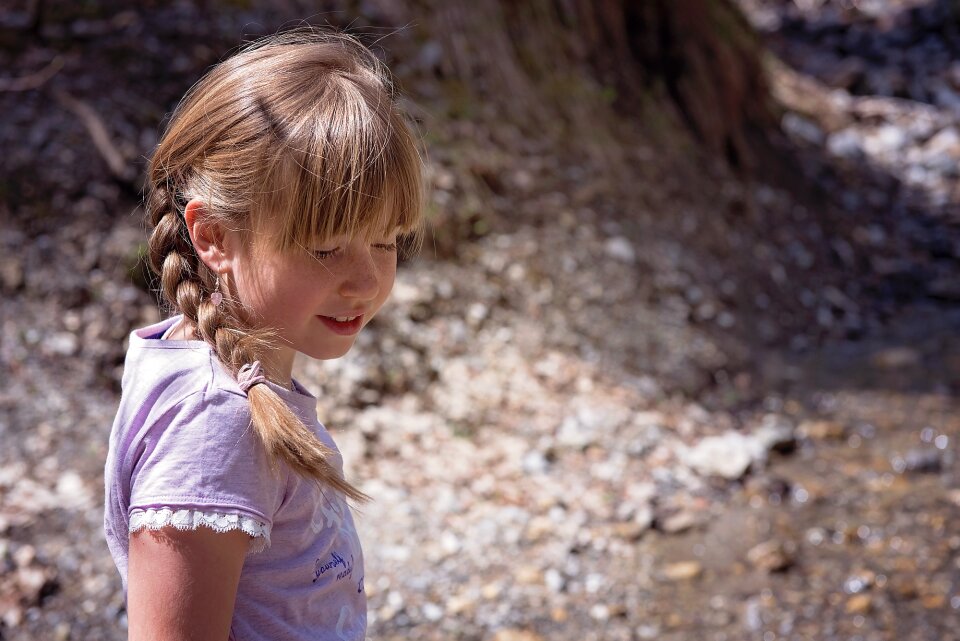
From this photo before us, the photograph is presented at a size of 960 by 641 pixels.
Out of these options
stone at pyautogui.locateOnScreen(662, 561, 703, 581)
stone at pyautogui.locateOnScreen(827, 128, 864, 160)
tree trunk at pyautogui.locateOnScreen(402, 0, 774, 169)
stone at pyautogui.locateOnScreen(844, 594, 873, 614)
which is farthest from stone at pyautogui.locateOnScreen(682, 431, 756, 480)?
stone at pyautogui.locateOnScreen(827, 128, 864, 160)

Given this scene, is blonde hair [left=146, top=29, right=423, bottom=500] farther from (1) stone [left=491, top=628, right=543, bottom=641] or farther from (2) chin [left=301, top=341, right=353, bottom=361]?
(1) stone [left=491, top=628, right=543, bottom=641]

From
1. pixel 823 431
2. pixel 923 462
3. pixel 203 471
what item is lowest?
pixel 823 431

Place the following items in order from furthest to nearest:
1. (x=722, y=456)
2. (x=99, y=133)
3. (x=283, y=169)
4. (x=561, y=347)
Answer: (x=561, y=347) < (x=99, y=133) < (x=722, y=456) < (x=283, y=169)

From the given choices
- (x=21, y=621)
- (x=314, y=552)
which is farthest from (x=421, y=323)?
(x=314, y=552)

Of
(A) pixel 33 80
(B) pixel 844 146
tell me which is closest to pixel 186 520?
(A) pixel 33 80

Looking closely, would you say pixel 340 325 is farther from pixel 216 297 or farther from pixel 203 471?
pixel 203 471

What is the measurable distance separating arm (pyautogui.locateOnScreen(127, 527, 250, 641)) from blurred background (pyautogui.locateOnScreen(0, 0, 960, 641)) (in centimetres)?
115

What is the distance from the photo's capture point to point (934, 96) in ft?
29.7

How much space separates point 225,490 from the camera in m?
1.05

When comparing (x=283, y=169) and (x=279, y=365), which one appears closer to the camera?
(x=283, y=169)

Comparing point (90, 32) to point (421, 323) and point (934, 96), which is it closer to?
point (421, 323)

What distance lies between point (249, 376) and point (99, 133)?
3.11 metres

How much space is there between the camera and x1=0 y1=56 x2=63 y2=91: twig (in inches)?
153

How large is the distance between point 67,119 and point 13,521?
1.85 metres
